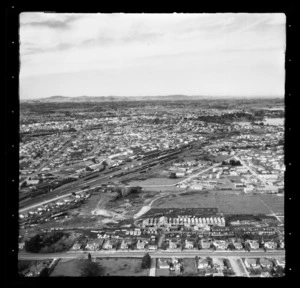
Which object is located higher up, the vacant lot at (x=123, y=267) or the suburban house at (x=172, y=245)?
→ the suburban house at (x=172, y=245)

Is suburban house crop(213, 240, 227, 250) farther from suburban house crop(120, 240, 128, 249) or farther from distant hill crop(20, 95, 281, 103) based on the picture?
distant hill crop(20, 95, 281, 103)

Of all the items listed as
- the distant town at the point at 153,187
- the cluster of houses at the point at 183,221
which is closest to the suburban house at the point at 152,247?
the distant town at the point at 153,187

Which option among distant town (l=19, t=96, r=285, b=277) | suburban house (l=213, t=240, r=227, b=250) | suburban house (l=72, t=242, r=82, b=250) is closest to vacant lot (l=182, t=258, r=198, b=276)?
distant town (l=19, t=96, r=285, b=277)

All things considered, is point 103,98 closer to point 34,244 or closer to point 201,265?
point 34,244

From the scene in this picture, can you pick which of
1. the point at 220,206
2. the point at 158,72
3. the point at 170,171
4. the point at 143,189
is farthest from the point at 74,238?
the point at 158,72

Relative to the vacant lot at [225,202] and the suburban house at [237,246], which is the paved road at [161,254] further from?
the vacant lot at [225,202]
